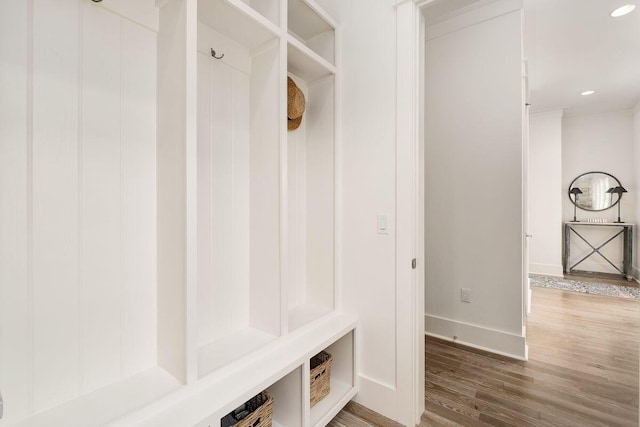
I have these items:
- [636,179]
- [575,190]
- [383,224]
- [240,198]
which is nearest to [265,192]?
[240,198]

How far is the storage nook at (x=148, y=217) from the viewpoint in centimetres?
96

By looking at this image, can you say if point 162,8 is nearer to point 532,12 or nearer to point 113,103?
point 113,103

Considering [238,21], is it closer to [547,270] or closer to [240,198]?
[240,198]

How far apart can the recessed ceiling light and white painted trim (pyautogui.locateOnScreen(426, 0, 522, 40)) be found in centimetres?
97

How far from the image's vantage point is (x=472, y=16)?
8.39ft

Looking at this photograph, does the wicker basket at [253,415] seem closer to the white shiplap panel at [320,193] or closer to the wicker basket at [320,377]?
the wicker basket at [320,377]

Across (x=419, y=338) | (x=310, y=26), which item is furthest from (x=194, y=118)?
(x=419, y=338)

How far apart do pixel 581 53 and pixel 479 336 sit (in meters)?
3.25

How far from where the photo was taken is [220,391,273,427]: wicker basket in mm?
1254

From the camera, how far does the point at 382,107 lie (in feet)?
5.63

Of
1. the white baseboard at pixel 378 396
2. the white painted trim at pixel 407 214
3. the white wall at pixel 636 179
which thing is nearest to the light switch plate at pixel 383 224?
the white painted trim at pixel 407 214

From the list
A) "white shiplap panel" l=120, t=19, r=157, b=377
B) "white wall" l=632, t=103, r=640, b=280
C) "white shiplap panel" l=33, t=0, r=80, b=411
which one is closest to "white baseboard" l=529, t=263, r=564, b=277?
"white wall" l=632, t=103, r=640, b=280

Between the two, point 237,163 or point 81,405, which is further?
point 237,163

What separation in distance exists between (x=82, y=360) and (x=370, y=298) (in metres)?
1.34
